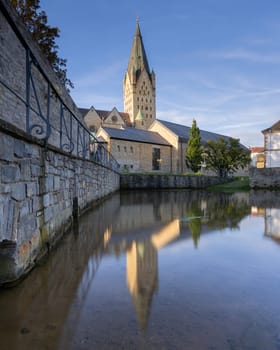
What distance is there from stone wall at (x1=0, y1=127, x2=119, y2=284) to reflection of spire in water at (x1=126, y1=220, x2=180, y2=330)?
1.30 meters

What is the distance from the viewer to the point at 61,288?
334 centimetres

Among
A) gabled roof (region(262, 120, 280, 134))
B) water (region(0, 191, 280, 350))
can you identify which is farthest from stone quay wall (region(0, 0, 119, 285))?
gabled roof (region(262, 120, 280, 134))

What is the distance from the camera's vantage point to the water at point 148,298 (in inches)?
89.6

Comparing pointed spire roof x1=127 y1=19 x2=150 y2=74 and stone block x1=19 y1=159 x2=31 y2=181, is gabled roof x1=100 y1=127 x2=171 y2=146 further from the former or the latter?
pointed spire roof x1=127 y1=19 x2=150 y2=74

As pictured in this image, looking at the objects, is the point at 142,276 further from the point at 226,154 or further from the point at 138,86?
the point at 138,86

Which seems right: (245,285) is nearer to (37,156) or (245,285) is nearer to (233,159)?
(37,156)

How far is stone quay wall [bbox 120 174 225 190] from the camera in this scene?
98.3 ft

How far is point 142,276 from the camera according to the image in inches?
149

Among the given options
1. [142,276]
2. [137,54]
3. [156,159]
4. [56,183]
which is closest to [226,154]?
[156,159]

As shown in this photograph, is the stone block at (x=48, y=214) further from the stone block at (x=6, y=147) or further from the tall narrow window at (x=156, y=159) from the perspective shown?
the tall narrow window at (x=156, y=159)

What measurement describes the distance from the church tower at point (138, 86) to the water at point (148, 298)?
244ft

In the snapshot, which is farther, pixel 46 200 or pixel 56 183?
pixel 56 183

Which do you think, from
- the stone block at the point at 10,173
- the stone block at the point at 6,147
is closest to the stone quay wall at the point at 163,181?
the stone block at the point at 10,173

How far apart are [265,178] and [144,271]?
27355 millimetres
